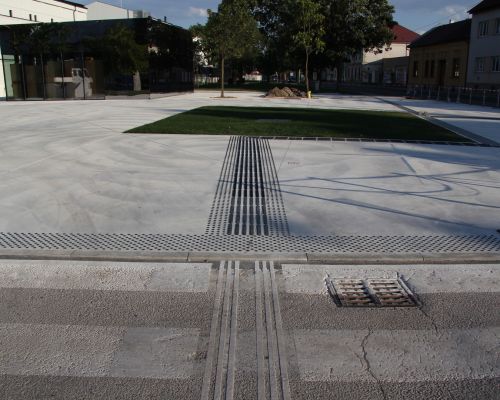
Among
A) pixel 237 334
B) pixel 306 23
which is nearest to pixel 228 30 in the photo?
pixel 306 23

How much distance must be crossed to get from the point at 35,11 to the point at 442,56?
42034 millimetres

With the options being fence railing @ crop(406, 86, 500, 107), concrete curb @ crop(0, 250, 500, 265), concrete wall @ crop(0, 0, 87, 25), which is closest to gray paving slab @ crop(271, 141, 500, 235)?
concrete curb @ crop(0, 250, 500, 265)

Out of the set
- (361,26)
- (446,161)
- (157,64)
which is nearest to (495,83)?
(361,26)

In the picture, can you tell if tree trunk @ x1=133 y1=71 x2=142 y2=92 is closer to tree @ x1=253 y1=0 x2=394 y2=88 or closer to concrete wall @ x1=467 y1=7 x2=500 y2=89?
tree @ x1=253 y1=0 x2=394 y2=88

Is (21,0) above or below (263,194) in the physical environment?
above

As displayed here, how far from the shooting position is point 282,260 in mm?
5203

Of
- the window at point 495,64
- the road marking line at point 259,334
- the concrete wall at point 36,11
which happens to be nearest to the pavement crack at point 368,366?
the road marking line at point 259,334

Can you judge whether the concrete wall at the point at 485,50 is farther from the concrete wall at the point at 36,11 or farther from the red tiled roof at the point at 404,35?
the concrete wall at the point at 36,11

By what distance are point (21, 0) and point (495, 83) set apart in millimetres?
42812

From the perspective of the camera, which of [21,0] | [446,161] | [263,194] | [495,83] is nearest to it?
[263,194]

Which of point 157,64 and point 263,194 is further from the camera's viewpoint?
point 157,64

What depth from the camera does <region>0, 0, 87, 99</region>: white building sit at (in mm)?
45500

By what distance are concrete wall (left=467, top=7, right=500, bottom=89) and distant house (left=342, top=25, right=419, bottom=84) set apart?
25219mm

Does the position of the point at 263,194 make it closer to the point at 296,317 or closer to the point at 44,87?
the point at 296,317
